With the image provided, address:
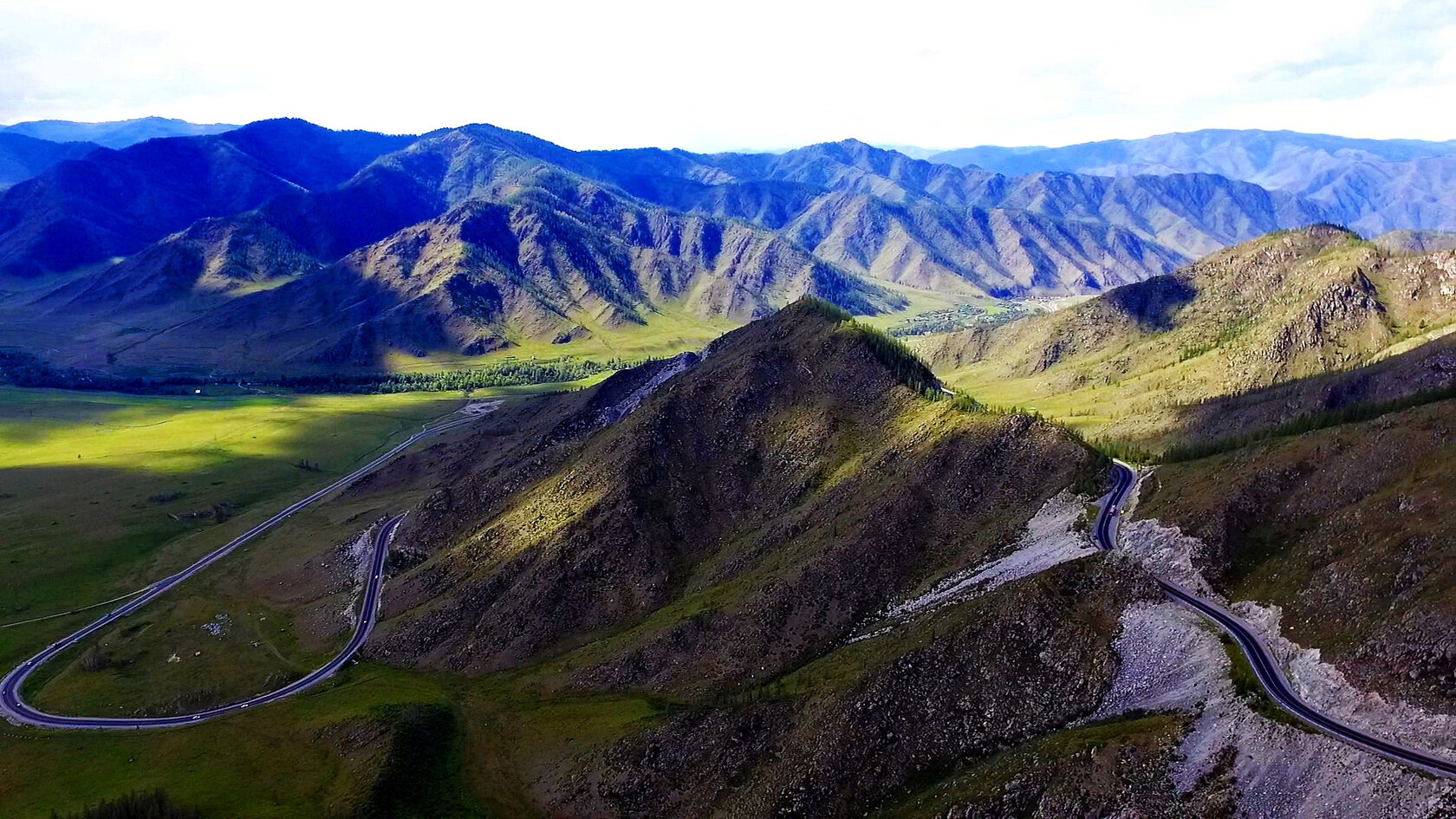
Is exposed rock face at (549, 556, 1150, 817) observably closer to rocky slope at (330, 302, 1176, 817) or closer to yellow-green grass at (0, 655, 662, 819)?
rocky slope at (330, 302, 1176, 817)

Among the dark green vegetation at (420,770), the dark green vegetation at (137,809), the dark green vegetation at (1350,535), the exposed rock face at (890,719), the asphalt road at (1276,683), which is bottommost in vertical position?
the dark green vegetation at (420,770)

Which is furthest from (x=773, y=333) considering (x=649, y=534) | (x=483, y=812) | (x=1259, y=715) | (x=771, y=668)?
(x=1259, y=715)

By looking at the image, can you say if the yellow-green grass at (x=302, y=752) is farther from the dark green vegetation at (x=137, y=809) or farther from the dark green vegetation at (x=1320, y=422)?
the dark green vegetation at (x=1320, y=422)

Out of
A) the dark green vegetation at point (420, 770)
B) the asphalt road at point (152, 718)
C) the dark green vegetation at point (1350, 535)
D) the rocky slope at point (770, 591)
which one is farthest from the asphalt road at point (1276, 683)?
the asphalt road at point (152, 718)

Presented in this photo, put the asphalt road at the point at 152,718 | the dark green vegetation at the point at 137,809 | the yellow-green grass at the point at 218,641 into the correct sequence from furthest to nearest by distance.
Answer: the yellow-green grass at the point at 218,641, the asphalt road at the point at 152,718, the dark green vegetation at the point at 137,809

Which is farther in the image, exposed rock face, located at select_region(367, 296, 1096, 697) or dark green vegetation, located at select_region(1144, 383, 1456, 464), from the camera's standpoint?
dark green vegetation, located at select_region(1144, 383, 1456, 464)

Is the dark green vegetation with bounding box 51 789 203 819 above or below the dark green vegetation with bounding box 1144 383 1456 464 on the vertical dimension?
below

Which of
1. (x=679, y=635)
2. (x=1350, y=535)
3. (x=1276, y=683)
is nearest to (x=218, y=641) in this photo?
(x=679, y=635)

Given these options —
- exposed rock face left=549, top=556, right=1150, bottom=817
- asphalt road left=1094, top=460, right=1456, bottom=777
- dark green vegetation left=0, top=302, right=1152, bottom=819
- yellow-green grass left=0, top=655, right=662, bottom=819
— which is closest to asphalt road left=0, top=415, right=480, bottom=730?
yellow-green grass left=0, top=655, right=662, bottom=819

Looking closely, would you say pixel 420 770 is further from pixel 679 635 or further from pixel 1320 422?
pixel 1320 422
